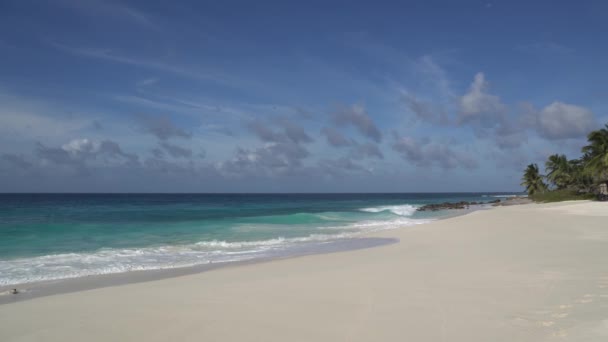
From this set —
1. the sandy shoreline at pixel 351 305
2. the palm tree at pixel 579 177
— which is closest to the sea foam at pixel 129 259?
the sandy shoreline at pixel 351 305

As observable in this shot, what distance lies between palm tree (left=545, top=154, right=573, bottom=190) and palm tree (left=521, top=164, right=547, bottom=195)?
6300 millimetres

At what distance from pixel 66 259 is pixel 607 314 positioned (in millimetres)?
15114

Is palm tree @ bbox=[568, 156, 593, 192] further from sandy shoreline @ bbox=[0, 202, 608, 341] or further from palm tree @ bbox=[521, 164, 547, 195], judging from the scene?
sandy shoreline @ bbox=[0, 202, 608, 341]

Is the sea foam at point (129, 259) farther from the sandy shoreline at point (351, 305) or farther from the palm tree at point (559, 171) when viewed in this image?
the palm tree at point (559, 171)

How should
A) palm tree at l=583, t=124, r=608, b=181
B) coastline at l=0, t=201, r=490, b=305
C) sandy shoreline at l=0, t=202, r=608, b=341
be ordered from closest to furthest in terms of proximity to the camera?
sandy shoreline at l=0, t=202, r=608, b=341 < coastline at l=0, t=201, r=490, b=305 < palm tree at l=583, t=124, r=608, b=181

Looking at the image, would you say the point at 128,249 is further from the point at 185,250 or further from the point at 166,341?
the point at 166,341

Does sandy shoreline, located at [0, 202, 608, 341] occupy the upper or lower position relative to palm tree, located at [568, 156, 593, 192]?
lower

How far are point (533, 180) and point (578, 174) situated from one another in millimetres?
13691

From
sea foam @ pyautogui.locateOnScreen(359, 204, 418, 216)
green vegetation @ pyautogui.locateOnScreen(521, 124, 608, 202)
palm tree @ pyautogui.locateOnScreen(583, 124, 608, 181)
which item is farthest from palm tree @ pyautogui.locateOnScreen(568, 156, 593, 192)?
sea foam @ pyautogui.locateOnScreen(359, 204, 418, 216)

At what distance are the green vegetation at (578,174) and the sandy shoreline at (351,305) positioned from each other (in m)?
40.3

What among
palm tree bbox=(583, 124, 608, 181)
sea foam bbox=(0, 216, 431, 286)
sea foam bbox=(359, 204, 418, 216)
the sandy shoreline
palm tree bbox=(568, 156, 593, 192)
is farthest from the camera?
palm tree bbox=(568, 156, 593, 192)

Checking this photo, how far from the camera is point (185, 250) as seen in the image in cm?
1535

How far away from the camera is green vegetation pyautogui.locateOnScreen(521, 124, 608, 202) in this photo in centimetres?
4080

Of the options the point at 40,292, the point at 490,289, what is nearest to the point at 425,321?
the point at 490,289
